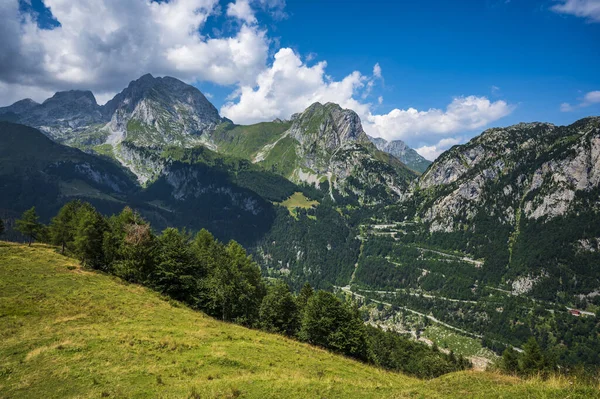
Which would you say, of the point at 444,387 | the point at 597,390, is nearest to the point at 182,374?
the point at 444,387

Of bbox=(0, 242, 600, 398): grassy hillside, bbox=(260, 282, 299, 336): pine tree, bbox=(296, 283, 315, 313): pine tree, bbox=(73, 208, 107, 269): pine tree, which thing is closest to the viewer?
bbox=(0, 242, 600, 398): grassy hillside

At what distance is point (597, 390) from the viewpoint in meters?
13.1

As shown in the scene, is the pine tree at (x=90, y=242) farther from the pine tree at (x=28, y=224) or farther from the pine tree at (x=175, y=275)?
the pine tree at (x=28, y=224)

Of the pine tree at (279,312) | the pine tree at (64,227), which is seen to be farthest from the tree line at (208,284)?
the pine tree at (64,227)

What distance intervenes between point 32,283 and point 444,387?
52.7 m

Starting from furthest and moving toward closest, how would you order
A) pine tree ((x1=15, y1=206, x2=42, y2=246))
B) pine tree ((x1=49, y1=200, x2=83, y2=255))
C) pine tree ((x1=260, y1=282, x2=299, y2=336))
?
pine tree ((x1=15, y1=206, x2=42, y2=246)) → pine tree ((x1=49, y1=200, x2=83, y2=255)) → pine tree ((x1=260, y1=282, x2=299, y2=336))

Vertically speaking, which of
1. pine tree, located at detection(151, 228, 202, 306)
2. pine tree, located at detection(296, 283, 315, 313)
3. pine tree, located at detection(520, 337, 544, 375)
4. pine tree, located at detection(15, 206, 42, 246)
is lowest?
pine tree, located at detection(520, 337, 544, 375)

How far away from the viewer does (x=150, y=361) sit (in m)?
23.6

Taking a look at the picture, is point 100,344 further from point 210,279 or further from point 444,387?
point 210,279

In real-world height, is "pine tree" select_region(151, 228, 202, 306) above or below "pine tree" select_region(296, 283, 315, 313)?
above

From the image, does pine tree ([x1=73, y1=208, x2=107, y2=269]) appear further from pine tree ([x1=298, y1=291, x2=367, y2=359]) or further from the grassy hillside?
pine tree ([x1=298, y1=291, x2=367, y2=359])

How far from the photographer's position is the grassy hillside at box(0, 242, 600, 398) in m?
18.2

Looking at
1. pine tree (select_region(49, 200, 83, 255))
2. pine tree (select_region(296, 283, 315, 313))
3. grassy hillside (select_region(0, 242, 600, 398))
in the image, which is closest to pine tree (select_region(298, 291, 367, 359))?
pine tree (select_region(296, 283, 315, 313))

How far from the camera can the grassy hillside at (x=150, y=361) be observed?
59.6ft
